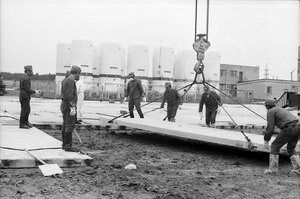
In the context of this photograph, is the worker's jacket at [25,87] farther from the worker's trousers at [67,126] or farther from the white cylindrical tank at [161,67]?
the white cylindrical tank at [161,67]

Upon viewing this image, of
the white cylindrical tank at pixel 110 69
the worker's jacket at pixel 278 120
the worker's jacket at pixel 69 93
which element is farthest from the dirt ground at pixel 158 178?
the white cylindrical tank at pixel 110 69

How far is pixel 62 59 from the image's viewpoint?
3922 centimetres

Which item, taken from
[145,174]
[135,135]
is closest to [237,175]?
[145,174]

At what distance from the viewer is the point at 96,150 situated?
875cm

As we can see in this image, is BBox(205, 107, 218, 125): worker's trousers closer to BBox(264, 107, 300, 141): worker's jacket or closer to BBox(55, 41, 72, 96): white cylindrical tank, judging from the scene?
BBox(264, 107, 300, 141): worker's jacket

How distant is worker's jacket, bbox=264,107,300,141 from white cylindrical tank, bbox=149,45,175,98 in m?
34.5

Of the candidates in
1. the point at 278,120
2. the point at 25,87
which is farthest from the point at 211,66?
the point at 278,120

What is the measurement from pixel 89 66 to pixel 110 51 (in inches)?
105

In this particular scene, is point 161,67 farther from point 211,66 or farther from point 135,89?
point 135,89

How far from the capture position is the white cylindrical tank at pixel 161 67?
1634 inches

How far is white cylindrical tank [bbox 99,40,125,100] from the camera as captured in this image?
1535 inches

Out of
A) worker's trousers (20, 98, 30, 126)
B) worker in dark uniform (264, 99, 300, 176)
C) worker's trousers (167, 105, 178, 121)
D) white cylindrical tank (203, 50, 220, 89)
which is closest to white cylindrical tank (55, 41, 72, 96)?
white cylindrical tank (203, 50, 220, 89)

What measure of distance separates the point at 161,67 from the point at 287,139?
35.0 metres

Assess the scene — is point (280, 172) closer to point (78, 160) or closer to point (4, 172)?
point (78, 160)
